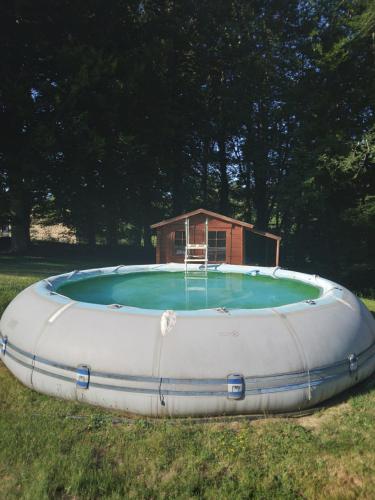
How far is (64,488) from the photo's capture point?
313cm

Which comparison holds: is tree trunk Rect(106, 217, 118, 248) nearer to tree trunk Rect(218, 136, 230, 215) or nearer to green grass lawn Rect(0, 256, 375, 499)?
tree trunk Rect(218, 136, 230, 215)

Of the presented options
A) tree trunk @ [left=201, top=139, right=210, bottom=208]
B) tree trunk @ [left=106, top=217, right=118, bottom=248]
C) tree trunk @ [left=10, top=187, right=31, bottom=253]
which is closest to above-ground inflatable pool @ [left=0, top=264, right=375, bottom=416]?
tree trunk @ [left=10, top=187, right=31, bottom=253]

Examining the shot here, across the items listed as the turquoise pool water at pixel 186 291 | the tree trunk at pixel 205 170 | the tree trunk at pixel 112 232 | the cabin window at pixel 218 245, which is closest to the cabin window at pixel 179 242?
the cabin window at pixel 218 245

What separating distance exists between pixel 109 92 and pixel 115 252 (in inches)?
391

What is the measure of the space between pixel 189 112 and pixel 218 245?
41.6ft

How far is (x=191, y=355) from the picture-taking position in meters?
4.39

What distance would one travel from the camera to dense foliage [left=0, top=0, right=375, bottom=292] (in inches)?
742

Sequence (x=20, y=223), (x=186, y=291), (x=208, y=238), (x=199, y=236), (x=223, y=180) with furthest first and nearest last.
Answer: (x=223, y=180), (x=20, y=223), (x=208, y=238), (x=199, y=236), (x=186, y=291)

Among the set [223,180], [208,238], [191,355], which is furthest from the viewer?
[223,180]

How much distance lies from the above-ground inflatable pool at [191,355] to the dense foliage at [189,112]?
14212 mm

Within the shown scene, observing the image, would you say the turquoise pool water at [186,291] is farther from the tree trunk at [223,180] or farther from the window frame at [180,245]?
the tree trunk at [223,180]

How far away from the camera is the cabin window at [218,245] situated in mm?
17516

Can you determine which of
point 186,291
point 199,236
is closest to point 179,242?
point 199,236

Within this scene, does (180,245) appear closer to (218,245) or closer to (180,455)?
(218,245)
